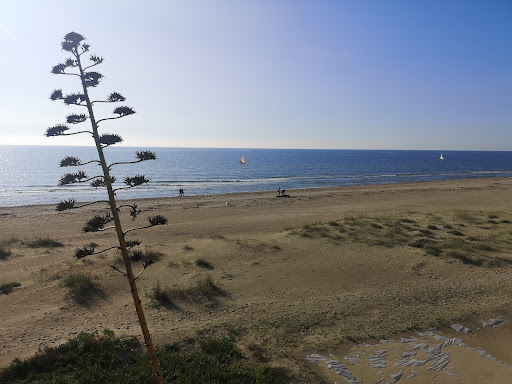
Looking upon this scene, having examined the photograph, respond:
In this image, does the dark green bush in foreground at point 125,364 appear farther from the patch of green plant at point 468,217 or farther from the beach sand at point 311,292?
the patch of green plant at point 468,217

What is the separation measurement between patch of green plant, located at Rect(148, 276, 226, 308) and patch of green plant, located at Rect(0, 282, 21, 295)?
6.09 meters

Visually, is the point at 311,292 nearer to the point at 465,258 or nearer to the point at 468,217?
the point at 465,258

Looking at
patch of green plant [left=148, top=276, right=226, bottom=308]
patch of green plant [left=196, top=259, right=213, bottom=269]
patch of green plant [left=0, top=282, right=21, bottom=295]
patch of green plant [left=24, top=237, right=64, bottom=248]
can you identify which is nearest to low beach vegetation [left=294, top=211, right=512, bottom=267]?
patch of green plant [left=196, top=259, right=213, bottom=269]

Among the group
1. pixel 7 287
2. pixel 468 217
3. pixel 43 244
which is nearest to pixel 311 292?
pixel 7 287

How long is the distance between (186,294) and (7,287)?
7894mm

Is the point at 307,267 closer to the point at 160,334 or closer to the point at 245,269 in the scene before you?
the point at 245,269

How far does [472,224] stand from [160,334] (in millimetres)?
23644

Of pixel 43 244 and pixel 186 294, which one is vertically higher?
pixel 43 244

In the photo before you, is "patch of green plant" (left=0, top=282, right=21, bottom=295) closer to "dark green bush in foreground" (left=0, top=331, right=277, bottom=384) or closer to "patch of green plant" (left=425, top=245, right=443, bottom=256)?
"dark green bush in foreground" (left=0, top=331, right=277, bottom=384)

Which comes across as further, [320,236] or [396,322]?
[320,236]

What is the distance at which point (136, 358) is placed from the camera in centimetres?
903

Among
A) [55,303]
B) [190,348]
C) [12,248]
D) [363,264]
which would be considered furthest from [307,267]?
[12,248]

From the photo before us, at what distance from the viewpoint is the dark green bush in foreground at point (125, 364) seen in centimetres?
809

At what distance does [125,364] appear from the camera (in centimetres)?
873
